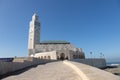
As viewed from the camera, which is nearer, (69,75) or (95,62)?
(69,75)

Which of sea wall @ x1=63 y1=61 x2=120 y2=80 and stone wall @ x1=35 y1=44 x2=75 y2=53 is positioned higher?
stone wall @ x1=35 y1=44 x2=75 y2=53

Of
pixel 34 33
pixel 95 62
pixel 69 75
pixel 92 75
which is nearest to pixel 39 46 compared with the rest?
pixel 34 33

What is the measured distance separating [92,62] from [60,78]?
133 feet

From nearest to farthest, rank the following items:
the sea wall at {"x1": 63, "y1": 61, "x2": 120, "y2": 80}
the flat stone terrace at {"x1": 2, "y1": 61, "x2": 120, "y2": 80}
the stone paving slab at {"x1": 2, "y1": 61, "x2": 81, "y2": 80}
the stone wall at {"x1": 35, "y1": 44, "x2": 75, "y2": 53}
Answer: the sea wall at {"x1": 63, "y1": 61, "x2": 120, "y2": 80}
the flat stone terrace at {"x1": 2, "y1": 61, "x2": 120, "y2": 80}
the stone paving slab at {"x1": 2, "y1": 61, "x2": 81, "y2": 80}
the stone wall at {"x1": 35, "y1": 44, "x2": 75, "y2": 53}

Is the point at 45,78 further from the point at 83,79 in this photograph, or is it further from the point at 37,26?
the point at 37,26

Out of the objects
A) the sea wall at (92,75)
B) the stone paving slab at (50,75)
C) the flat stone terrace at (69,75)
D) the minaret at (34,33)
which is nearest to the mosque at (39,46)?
the minaret at (34,33)

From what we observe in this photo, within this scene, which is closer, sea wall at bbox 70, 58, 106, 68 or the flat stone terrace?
the flat stone terrace

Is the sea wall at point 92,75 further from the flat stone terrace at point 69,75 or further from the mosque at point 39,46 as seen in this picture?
the mosque at point 39,46

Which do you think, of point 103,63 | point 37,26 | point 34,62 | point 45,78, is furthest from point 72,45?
point 45,78

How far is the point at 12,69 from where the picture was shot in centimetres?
2370

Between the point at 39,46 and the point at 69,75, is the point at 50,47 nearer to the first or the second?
the point at 39,46

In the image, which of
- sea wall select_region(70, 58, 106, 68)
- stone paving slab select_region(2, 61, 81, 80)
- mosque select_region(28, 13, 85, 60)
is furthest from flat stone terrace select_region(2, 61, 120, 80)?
mosque select_region(28, 13, 85, 60)

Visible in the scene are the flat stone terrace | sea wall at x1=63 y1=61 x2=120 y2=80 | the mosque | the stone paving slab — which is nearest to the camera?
sea wall at x1=63 y1=61 x2=120 y2=80

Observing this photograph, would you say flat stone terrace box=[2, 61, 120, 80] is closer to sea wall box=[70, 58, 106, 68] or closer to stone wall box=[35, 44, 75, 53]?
sea wall box=[70, 58, 106, 68]
